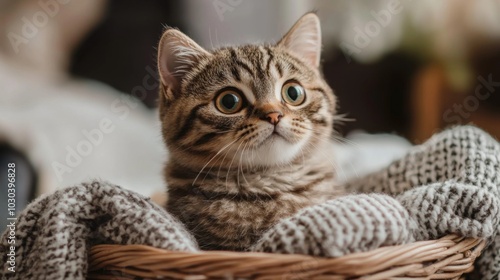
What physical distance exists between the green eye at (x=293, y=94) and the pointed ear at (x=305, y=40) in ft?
0.52

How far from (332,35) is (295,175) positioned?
5.99 ft

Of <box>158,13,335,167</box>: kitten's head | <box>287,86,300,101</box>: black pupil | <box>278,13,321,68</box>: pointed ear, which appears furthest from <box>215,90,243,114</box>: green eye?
<box>278,13,321,68</box>: pointed ear

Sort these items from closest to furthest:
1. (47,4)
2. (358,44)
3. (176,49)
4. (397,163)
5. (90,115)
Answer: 1. (176,49)
2. (397,163)
3. (90,115)
4. (47,4)
5. (358,44)

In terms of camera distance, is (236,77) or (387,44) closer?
(236,77)

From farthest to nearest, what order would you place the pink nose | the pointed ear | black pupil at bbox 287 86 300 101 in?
the pointed ear
black pupil at bbox 287 86 300 101
the pink nose

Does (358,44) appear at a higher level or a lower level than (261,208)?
higher

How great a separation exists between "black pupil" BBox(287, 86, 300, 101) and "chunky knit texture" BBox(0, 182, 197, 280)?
369mm

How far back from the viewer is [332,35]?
2719 millimetres

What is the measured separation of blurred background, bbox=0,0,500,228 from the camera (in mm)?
1898

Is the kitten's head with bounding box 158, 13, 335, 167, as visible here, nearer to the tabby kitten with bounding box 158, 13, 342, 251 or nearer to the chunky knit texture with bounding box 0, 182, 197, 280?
the tabby kitten with bounding box 158, 13, 342, 251

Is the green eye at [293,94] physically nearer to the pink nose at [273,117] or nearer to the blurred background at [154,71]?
the pink nose at [273,117]

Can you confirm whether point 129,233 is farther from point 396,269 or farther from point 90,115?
point 90,115

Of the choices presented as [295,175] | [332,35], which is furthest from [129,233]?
[332,35]

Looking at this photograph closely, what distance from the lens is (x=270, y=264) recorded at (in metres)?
0.70
